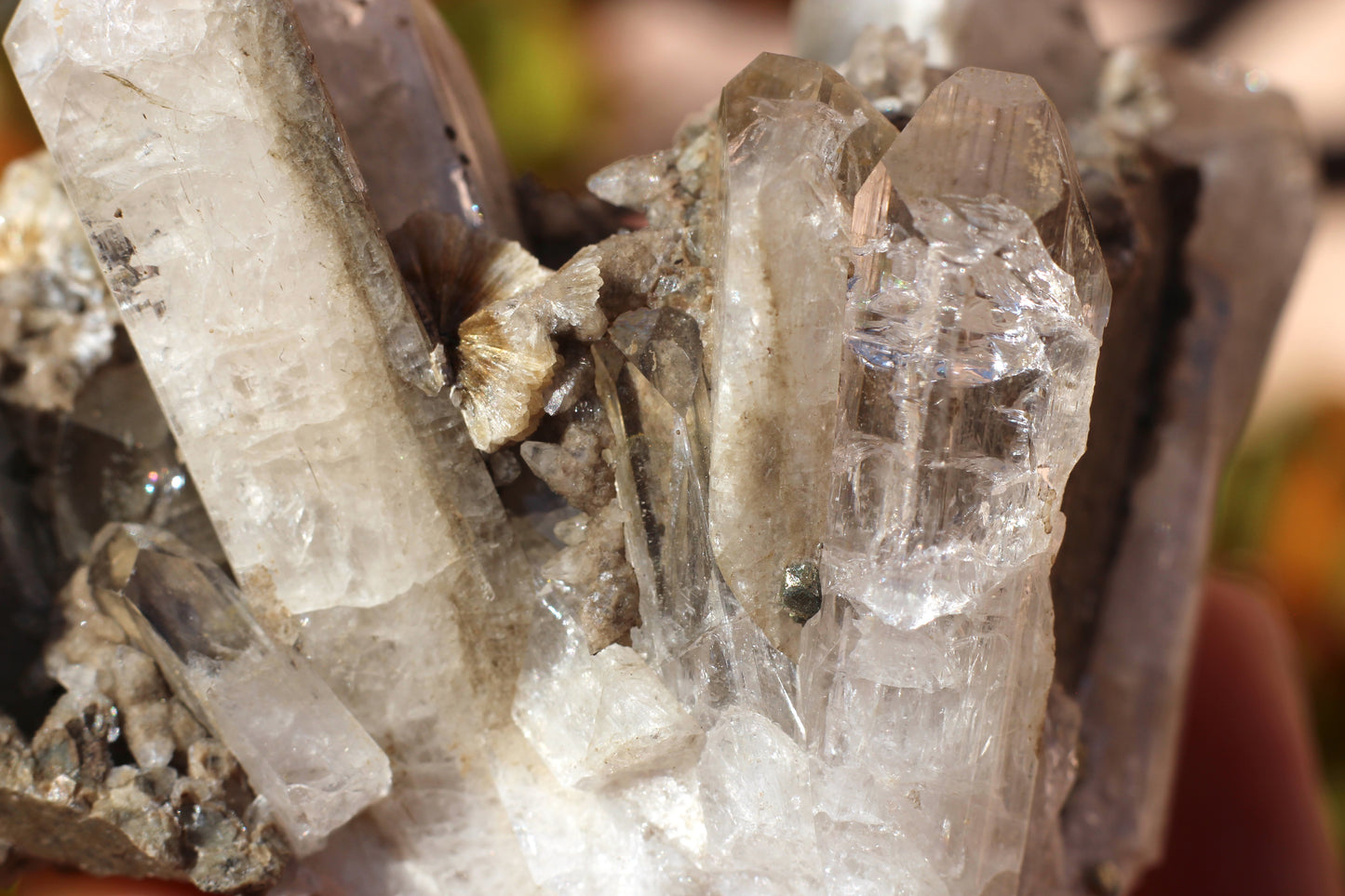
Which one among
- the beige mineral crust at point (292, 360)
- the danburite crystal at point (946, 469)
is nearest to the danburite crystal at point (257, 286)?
the beige mineral crust at point (292, 360)

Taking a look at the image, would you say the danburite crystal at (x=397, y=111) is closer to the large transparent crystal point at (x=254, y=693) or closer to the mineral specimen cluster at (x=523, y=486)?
the mineral specimen cluster at (x=523, y=486)

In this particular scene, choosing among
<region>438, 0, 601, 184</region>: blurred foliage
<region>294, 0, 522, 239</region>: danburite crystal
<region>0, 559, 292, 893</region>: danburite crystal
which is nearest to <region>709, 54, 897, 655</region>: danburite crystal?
<region>294, 0, 522, 239</region>: danburite crystal

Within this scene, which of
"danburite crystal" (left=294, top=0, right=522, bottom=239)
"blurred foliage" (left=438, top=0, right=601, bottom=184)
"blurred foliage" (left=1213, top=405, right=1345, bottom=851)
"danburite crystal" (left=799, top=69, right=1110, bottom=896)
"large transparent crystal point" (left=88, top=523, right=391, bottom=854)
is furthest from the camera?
"blurred foliage" (left=438, top=0, right=601, bottom=184)

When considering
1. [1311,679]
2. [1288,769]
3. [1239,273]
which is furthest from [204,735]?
[1311,679]

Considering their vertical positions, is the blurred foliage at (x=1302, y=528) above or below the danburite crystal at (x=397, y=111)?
below

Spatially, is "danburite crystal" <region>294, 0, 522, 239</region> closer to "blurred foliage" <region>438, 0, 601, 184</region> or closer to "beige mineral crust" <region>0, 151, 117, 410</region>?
"beige mineral crust" <region>0, 151, 117, 410</region>

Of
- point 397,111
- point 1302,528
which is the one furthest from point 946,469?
point 1302,528
